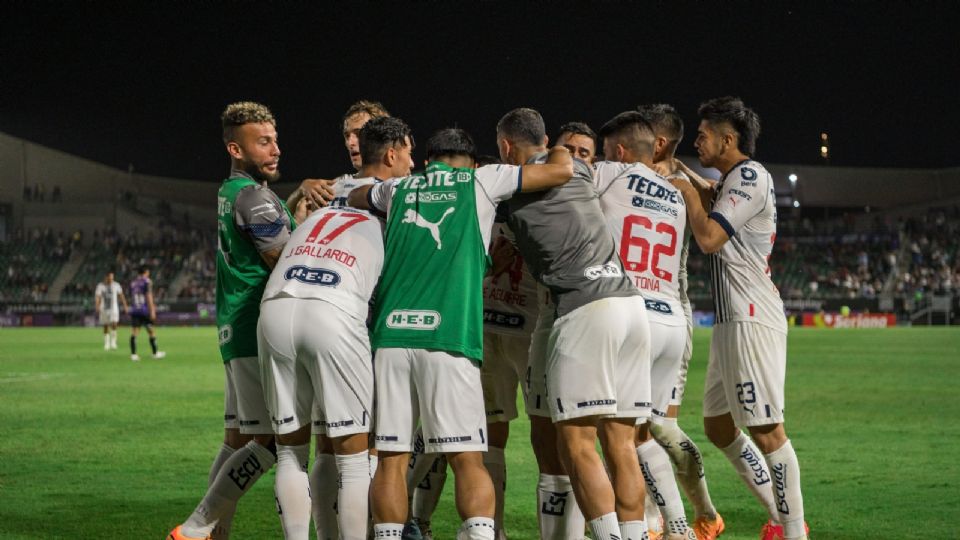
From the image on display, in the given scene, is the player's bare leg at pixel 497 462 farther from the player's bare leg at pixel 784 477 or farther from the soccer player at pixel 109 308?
the soccer player at pixel 109 308

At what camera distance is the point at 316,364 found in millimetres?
5727

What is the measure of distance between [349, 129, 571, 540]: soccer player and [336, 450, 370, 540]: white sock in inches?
5.4

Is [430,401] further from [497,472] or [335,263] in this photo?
[497,472]

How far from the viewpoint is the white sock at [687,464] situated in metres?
7.16

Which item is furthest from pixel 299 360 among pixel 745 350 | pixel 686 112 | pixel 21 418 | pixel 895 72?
pixel 895 72

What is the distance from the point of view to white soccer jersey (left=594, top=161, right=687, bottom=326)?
249 inches

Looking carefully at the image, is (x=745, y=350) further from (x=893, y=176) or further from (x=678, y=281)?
(x=893, y=176)

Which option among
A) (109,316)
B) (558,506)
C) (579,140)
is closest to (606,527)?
(558,506)

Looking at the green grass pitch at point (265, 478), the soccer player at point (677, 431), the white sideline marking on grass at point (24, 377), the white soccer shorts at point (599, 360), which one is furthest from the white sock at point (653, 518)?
the white sideline marking on grass at point (24, 377)

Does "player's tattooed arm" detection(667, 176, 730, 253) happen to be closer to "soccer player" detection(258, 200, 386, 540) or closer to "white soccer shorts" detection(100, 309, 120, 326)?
"soccer player" detection(258, 200, 386, 540)

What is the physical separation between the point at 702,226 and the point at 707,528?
2.11 meters

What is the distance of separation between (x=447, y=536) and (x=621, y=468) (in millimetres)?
2001

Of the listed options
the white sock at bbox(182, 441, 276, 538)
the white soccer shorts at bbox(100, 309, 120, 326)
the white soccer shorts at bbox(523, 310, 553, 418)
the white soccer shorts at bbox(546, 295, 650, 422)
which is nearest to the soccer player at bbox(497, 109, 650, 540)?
the white soccer shorts at bbox(546, 295, 650, 422)

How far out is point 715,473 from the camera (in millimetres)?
9812
